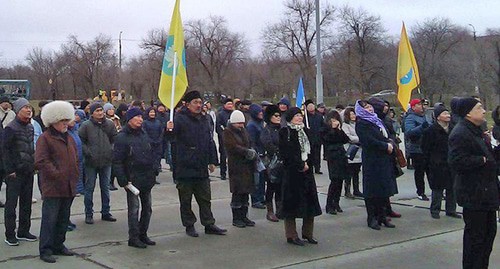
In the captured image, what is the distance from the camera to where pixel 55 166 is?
6.84 metres

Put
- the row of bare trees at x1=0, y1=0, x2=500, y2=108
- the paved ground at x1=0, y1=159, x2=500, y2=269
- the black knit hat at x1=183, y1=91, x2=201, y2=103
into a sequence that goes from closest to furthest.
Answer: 1. the paved ground at x1=0, y1=159, x2=500, y2=269
2. the black knit hat at x1=183, y1=91, x2=201, y2=103
3. the row of bare trees at x1=0, y1=0, x2=500, y2=108

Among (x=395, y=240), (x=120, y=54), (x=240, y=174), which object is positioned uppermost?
(x=120, y=54)

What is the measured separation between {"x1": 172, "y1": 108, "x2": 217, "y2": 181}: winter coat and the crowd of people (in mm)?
13

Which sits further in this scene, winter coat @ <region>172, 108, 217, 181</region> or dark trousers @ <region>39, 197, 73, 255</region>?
winter coat @ <region>172, 108, 217, 181</region>

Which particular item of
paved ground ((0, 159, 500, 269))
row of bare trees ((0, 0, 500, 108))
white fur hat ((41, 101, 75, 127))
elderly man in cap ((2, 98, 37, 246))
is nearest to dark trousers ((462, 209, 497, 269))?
paved ground ((0, 159, 500, 269))

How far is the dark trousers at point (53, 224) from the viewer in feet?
22.3

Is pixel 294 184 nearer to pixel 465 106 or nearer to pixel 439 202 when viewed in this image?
pixel 465 106

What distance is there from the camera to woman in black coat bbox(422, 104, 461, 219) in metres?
9.13

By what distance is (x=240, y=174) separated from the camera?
863cm

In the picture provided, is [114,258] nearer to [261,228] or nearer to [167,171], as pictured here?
[261,228]

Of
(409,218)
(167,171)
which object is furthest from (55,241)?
(167,171)

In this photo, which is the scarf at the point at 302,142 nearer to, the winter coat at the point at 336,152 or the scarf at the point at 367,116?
the scarf at the point at 367,116

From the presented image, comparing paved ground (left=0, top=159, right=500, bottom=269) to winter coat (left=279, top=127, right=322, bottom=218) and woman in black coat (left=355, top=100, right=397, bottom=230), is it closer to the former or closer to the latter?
winter coat (left=279, top=127, right=322, bottom=218)

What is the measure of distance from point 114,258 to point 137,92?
2320 inches
